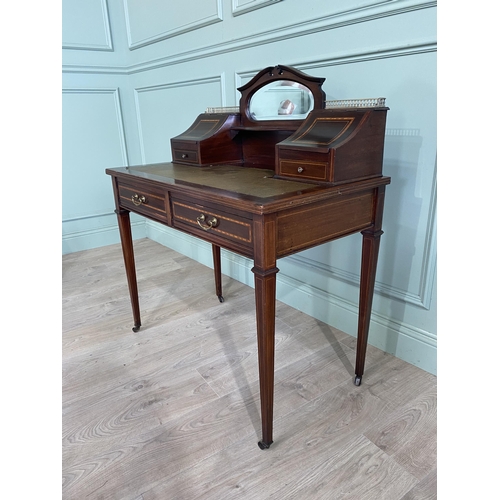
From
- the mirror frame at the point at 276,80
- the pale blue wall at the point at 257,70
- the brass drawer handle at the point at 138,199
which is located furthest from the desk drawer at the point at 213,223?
the pale blue wall at the point at 257,70

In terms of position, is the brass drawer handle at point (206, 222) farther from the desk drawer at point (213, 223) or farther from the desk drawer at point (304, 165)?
the desk drawer at point (304, 165)

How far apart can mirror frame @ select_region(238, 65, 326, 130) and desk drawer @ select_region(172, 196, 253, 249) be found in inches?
20.2

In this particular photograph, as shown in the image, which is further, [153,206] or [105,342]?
[105,342]

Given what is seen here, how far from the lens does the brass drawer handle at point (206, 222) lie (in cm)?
119

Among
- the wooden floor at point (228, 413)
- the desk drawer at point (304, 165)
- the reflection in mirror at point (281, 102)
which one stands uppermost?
the reflection in mirror at point (281, 102)

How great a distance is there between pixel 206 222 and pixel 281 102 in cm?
69

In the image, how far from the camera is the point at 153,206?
1506 millimetres

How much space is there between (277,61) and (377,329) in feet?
4.49

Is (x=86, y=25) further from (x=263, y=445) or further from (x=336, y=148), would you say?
(x=263, y=445)

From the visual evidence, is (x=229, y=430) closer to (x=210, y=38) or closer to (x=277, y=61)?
(x=277, y=61)

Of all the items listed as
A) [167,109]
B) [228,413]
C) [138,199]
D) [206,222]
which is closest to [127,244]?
[138,199]

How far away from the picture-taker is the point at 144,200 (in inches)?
60.8

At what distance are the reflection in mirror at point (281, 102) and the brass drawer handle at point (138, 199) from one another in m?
0.59
